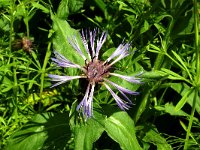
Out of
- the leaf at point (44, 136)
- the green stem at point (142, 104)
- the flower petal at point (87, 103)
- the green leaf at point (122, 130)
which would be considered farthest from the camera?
the green stem at point (142, 104)

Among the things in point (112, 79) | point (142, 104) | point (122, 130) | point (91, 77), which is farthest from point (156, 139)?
point (91, 77)

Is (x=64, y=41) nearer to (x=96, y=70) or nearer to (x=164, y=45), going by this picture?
(x=96, y=70)

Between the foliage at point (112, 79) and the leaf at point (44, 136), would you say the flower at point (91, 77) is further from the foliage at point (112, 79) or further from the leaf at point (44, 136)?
the leaf at point (44, 136)

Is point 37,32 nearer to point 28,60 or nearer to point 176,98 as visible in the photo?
point 28,60

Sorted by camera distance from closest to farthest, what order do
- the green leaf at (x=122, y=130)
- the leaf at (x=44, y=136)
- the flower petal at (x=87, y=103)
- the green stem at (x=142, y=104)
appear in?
1. the flower petal at (x=87, y=103)
2. the green leaf at (x=122, y=130)
3. the leaf at (x=44, y=136)
4. the green stem at (x=142, y=104)

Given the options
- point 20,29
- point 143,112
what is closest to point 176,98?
point 143,112

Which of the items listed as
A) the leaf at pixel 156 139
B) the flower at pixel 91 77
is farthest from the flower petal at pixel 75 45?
the leaf at pixel 156 139

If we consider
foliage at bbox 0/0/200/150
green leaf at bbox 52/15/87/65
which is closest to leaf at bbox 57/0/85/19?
foliage at bbox 0/0/200/150
